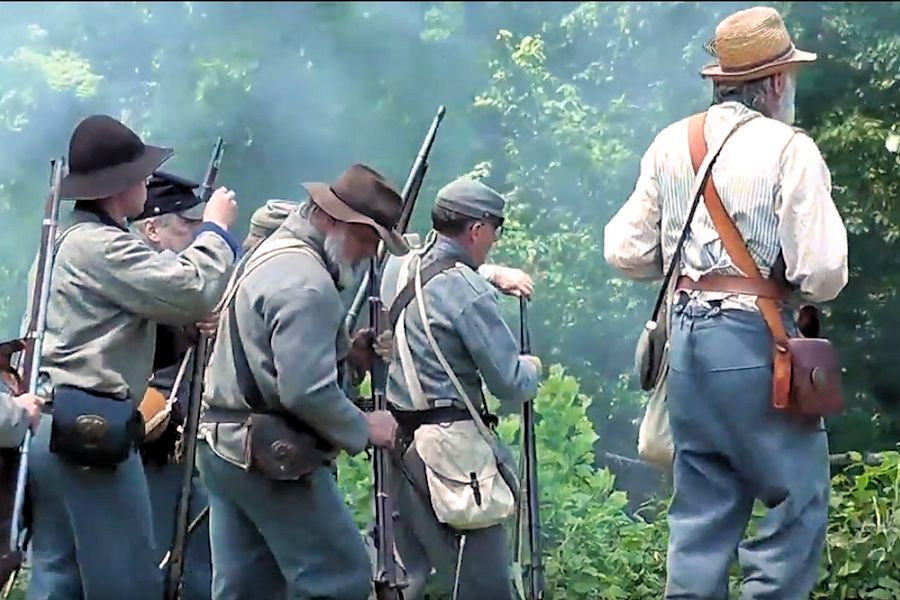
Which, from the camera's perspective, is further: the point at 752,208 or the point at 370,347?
the point at 370,347

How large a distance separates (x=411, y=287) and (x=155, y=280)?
96 centimetres

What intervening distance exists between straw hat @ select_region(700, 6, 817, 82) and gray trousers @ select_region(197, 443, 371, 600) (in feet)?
5.28

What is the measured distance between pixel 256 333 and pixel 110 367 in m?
0.50

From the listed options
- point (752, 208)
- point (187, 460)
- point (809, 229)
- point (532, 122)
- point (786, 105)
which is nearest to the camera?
point (809, 229)

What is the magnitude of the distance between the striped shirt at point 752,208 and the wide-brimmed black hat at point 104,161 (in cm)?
147

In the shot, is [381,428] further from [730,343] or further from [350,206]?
[730,343]

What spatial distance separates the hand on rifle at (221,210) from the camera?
13.8 ft

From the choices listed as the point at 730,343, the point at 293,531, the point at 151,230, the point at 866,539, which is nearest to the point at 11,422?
the point at 293,531

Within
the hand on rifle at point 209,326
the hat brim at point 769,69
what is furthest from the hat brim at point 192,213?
the hat brim at point 769,69

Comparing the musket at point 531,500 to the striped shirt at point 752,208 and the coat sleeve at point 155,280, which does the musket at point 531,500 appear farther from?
the coat sleeve at point 155,280

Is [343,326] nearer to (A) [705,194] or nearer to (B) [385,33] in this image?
(A) [705,194]

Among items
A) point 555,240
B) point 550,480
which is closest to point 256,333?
point 550,480

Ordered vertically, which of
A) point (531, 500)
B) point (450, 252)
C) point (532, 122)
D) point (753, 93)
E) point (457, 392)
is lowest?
point (531, 500)

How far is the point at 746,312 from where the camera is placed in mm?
3760
